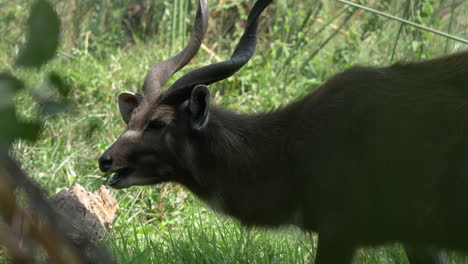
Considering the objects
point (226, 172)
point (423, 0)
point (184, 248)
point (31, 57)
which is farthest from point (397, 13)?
point (31, 57)

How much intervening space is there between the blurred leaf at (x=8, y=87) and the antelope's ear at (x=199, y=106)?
319 cm

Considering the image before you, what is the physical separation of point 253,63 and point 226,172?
169 inches

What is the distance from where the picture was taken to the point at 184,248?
13.9ft

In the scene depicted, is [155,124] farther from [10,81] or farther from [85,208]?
[10,81]

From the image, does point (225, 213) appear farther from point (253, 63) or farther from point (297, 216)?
point (253, 63)

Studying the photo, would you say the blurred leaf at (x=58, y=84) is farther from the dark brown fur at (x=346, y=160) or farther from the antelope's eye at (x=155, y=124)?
the antelope's eye at (x=155, y=124)

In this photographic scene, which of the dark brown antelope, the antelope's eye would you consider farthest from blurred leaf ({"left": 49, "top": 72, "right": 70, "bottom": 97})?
the antelope's eye

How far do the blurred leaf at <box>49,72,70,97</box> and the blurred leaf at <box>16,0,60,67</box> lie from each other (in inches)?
2.6

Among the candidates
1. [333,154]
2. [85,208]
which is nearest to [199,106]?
[333,154]

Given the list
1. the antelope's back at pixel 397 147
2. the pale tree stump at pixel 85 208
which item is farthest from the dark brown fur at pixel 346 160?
the pale tree stump at pixel 85 208

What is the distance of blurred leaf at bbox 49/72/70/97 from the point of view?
1103 mm

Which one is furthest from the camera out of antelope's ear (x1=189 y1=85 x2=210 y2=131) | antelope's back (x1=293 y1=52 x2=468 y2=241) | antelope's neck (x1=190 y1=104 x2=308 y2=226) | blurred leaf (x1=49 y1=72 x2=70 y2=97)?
antelope's ear (x1=189 y1=85 x2=210 y2=131)

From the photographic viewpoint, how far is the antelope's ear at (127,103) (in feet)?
15.5

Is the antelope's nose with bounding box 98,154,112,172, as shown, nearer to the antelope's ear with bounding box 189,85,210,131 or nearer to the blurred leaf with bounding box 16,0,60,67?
the antelope's ear with bounding box 189,85,210,131
